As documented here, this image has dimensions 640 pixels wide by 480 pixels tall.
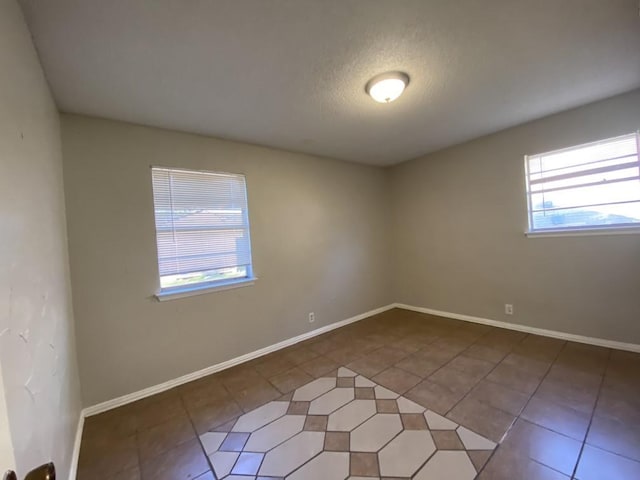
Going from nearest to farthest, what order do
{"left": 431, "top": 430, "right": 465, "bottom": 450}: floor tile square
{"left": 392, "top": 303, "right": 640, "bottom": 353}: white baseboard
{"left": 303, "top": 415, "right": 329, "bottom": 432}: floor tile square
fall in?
A: {"left": 431, "top": 430, "right": 465, "bottom": 450}: floor tile square
{"left": 303, "top": 415, "right": 329, "bottom": 432}: floor tile square
{"left": 392, "top": 303, "right": 640, "bottom": 353}: white baseboard

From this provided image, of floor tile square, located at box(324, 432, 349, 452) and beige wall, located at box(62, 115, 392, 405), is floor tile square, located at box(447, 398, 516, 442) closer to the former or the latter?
floor tile square, located at box(324, 432, 349, 452)

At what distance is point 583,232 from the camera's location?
2.78 metres

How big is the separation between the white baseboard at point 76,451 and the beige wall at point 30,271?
0.08 m

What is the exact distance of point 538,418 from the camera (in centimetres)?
181

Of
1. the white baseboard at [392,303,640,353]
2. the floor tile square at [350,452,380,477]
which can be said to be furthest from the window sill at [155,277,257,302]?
the white baseboard at [392,303,640,353]

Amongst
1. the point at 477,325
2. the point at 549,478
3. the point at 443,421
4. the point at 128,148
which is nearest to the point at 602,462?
Answer: the point at 549,478

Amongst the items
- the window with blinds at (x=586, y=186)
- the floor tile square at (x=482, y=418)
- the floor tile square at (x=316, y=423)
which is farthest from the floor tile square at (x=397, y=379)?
the window with blinds at (x=586, y=186)

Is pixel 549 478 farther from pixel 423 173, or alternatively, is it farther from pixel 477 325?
pixel 423 173

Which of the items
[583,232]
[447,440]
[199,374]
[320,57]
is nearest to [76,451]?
[199,374]

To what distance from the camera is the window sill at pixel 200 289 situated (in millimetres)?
2498

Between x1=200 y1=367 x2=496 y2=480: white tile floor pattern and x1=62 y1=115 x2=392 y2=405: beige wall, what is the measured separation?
1.02 m

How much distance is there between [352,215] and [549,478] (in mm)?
3217

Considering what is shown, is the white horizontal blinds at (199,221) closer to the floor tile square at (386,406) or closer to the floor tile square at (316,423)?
the floor tile square at (316,423)

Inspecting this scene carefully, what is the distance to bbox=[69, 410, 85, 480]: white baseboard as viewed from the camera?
1559 mm
